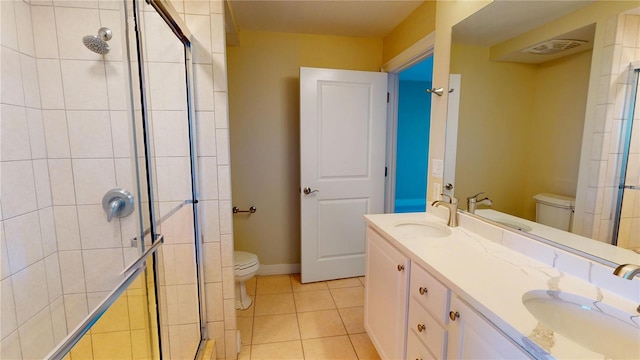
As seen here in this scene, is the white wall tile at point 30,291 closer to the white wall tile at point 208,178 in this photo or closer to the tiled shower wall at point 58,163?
the tiled shower wall at point 58,163

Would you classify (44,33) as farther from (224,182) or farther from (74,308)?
(74,308)

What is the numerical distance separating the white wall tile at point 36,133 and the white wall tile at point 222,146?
0.69 metres

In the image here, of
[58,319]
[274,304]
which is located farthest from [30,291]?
[274,304]

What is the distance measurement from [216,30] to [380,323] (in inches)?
71.1

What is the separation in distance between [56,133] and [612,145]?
6.65 feet

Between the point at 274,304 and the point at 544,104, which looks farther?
the point at 274,304

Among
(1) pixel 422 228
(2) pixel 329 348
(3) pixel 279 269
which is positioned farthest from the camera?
(3) pixel 279 269

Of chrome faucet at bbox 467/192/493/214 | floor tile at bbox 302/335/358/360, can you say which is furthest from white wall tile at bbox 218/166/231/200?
chrome faucet at bbox 467/192/493/214

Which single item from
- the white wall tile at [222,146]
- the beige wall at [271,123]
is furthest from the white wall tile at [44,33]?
the beige wall at [271,123]

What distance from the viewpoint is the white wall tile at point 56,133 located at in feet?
3.64

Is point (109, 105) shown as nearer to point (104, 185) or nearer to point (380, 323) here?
point (104, 185)

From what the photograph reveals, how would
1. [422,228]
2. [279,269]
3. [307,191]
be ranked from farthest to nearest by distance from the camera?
[279,269] → [307,191] → [422,228]

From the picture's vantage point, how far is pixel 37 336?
1.00 m

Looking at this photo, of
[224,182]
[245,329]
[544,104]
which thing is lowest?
[245,329]
